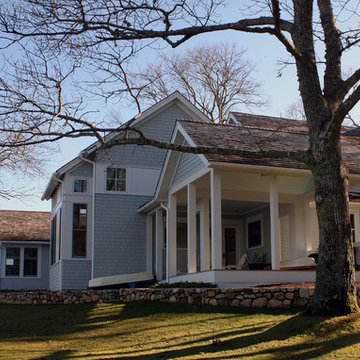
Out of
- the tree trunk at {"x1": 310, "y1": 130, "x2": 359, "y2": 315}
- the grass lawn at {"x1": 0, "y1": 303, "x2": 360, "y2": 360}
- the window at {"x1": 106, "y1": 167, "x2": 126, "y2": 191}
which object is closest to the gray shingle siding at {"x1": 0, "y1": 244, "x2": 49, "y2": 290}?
the window at {"x1": 106, "y1": 167, "x2": 126, "y2": 191}

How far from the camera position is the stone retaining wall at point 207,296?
10.7 m

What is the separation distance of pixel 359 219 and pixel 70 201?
1052cm

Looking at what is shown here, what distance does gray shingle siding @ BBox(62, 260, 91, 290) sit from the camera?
19.6m

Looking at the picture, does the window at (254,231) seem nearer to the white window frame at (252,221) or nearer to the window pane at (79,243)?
the white window frame at (252,221)

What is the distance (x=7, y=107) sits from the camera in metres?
9.66

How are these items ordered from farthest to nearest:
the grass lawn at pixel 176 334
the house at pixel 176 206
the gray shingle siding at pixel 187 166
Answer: the house at pixel 176 206, the gray shingle siding at pixel 187 166, the grass lawn at pixel 176 334

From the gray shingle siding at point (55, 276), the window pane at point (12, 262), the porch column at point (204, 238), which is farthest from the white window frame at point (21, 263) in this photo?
the porch column at point (204, 238)

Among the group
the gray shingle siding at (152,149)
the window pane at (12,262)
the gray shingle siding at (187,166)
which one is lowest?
the window pane at (12,262)

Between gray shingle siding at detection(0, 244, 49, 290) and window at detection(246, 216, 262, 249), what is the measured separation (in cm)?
1090

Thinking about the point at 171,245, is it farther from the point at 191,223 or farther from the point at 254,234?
the point at 254,234

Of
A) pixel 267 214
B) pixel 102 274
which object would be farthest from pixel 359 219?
pixel 102 274

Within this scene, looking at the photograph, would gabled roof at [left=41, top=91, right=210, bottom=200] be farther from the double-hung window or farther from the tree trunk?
the tree trunk

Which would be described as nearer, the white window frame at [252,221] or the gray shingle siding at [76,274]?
the white window frame at [252,221]

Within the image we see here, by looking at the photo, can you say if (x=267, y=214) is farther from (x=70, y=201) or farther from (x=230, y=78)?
(x=230, y=78)
